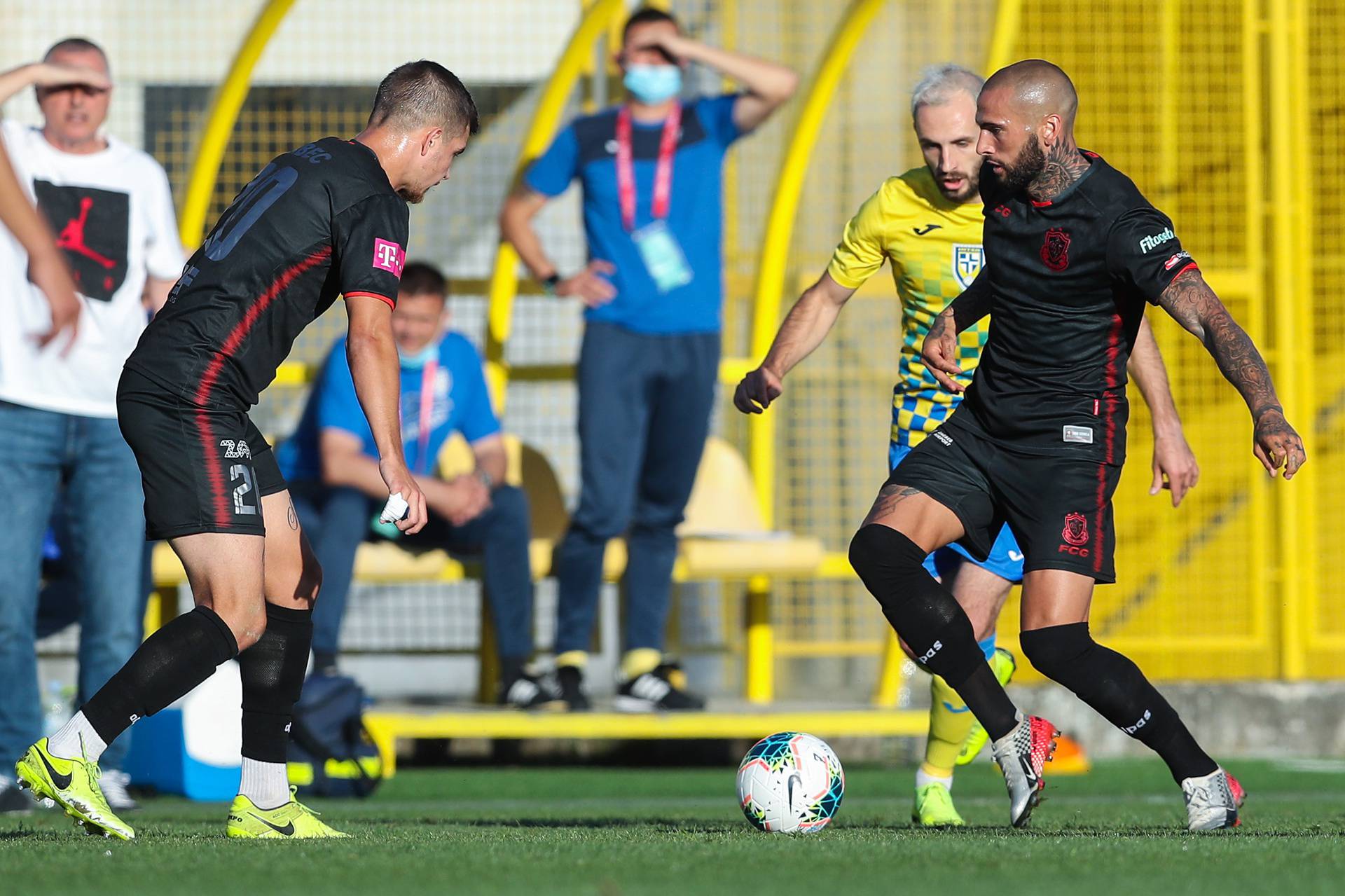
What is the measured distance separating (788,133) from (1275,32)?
2625 millimetres

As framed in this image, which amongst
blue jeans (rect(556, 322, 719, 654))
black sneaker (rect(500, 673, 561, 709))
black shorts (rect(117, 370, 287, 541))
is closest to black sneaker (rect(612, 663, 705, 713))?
blue jeans (rect(556, 322, 719, 654))

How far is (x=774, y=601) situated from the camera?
9.19 m

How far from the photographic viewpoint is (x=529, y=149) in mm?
8750

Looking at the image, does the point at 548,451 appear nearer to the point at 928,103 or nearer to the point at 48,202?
the point at 48,202

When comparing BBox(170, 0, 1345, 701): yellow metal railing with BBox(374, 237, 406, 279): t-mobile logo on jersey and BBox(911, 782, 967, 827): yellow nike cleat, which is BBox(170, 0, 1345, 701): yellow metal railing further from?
BBox(374, 237, 406, 279): t-mobile logo on jersey

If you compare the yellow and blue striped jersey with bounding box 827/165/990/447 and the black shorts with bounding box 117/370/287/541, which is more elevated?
the yellow and blue striped jersey with bounding box 827/165/990/447

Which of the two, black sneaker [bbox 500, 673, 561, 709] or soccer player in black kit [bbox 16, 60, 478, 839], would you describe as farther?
black sneaker [bbox 500, 673, 561, 709]

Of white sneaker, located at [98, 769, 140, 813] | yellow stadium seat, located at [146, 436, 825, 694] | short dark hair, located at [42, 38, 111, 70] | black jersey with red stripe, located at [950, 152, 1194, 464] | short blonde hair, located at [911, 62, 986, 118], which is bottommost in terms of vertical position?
white sneaker, located at [98, 769, 140, 813]

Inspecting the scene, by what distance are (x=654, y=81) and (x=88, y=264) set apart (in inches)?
104

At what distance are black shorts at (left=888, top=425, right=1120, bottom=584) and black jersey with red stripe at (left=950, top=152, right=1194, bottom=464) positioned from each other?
0.04m

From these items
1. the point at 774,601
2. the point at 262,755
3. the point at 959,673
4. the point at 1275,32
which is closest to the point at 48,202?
the point at 262,755

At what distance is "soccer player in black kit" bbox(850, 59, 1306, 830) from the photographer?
4719 millimetres

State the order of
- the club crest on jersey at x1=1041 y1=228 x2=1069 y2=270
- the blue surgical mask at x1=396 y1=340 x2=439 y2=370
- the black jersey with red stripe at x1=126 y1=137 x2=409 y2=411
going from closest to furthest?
the black jersey with red stripe at x1=126 y1=137 x2=409 y2=411, the club crest on jersey at x1=1041 y1=228 x2=1069 y2=270, the blue surgical mask at x1=396 y1=340 x2=439 y2=370

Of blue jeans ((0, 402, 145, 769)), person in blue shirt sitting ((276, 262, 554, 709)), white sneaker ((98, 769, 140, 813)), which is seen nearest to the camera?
blue jeans ((0, 402, 145, 769))
